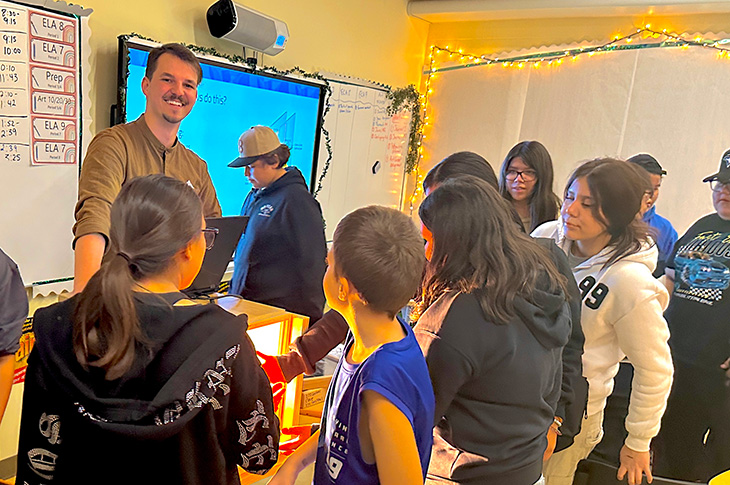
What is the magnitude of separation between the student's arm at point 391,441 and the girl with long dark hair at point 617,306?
3.23 feet

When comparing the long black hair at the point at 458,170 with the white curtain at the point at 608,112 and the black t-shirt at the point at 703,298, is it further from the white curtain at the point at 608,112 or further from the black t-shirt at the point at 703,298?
the white curtain at the point at 608,112

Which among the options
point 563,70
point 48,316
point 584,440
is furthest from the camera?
point 563,70

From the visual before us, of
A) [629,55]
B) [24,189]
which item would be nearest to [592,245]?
[24,189]

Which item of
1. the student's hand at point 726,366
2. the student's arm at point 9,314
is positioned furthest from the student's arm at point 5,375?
the student's hand at point 726,366

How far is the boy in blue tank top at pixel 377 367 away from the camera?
1.07 meters

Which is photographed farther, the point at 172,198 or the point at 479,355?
the point at 479,355

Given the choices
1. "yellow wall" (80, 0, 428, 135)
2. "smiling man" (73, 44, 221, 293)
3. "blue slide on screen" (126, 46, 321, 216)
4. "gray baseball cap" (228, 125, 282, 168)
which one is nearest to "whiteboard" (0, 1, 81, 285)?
"yellow wall" (80, 0, 428, 135)

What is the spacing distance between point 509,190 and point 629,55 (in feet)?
6.94

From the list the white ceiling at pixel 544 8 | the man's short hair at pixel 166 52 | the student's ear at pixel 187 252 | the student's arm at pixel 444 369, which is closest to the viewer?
the student's ear at pixel 187 252

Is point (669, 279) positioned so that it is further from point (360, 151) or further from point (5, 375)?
point (5, 375)

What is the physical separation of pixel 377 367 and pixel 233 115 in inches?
101

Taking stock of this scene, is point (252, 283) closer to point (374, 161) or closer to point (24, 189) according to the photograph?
point (24, 189)

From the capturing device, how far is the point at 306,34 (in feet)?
12.5

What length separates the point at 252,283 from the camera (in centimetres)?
285
